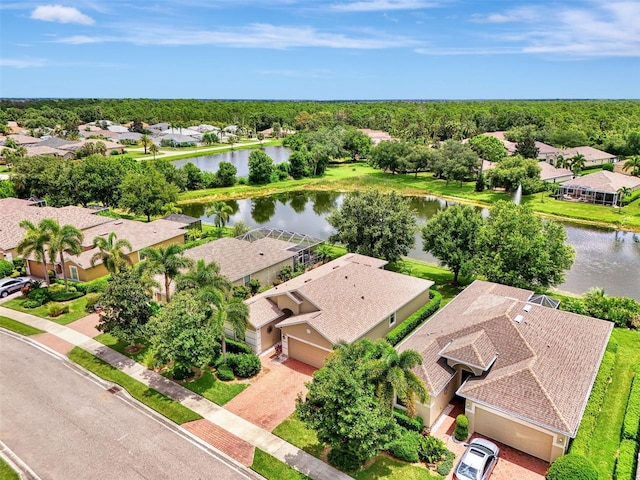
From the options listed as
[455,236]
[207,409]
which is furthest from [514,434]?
[455,236]

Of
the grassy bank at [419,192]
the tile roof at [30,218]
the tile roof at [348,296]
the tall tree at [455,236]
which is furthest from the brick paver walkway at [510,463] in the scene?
the grassy bank at [419,192]

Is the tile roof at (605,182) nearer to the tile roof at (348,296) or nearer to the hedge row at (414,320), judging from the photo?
the hedge row at (414,320)

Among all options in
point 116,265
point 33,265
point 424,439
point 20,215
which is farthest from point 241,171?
point 424,439

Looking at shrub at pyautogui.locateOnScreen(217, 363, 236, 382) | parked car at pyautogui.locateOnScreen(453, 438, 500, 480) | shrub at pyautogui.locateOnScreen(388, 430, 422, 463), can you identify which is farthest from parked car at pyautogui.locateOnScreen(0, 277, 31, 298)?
parked car at pyautogui.locateOnScreen(453, 438, 500, 480)

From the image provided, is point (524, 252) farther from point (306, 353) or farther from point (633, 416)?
point (306, 353)

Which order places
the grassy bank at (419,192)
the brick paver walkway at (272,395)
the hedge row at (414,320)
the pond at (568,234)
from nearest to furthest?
Result: 1. the brick paver walkway at (272,395)
2. the hedge row at (414,320)
3. the pond at (568,234)
4. the grassy bank at (419,192)

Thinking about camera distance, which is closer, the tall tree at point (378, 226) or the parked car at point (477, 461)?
the parked car at point (477, 461)
